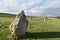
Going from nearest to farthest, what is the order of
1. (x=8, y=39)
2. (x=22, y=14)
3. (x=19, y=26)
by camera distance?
(x=8, y=39) → (x=19, y=26) → (x=22, y=14)

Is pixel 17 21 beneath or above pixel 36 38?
above

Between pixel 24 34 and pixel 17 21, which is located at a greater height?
pixel 17 21

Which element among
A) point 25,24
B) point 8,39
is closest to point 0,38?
point 8,39

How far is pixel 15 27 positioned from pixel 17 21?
0.87 meters

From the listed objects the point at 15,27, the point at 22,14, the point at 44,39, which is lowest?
the point at 44,39

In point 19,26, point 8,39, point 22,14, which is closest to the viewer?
point 8,39

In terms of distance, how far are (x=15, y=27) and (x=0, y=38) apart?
2102 millimetres

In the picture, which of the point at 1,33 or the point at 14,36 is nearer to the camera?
the point at 14,36

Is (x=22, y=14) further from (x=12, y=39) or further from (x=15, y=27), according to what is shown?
(x=12, y=39)

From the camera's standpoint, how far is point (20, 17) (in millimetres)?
21328

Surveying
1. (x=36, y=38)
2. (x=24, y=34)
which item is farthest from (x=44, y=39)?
(x=24, y=34)

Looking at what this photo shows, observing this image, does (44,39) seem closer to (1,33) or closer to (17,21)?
(17,21)

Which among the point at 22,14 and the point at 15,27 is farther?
the point at 22,14

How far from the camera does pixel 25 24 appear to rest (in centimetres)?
2109
